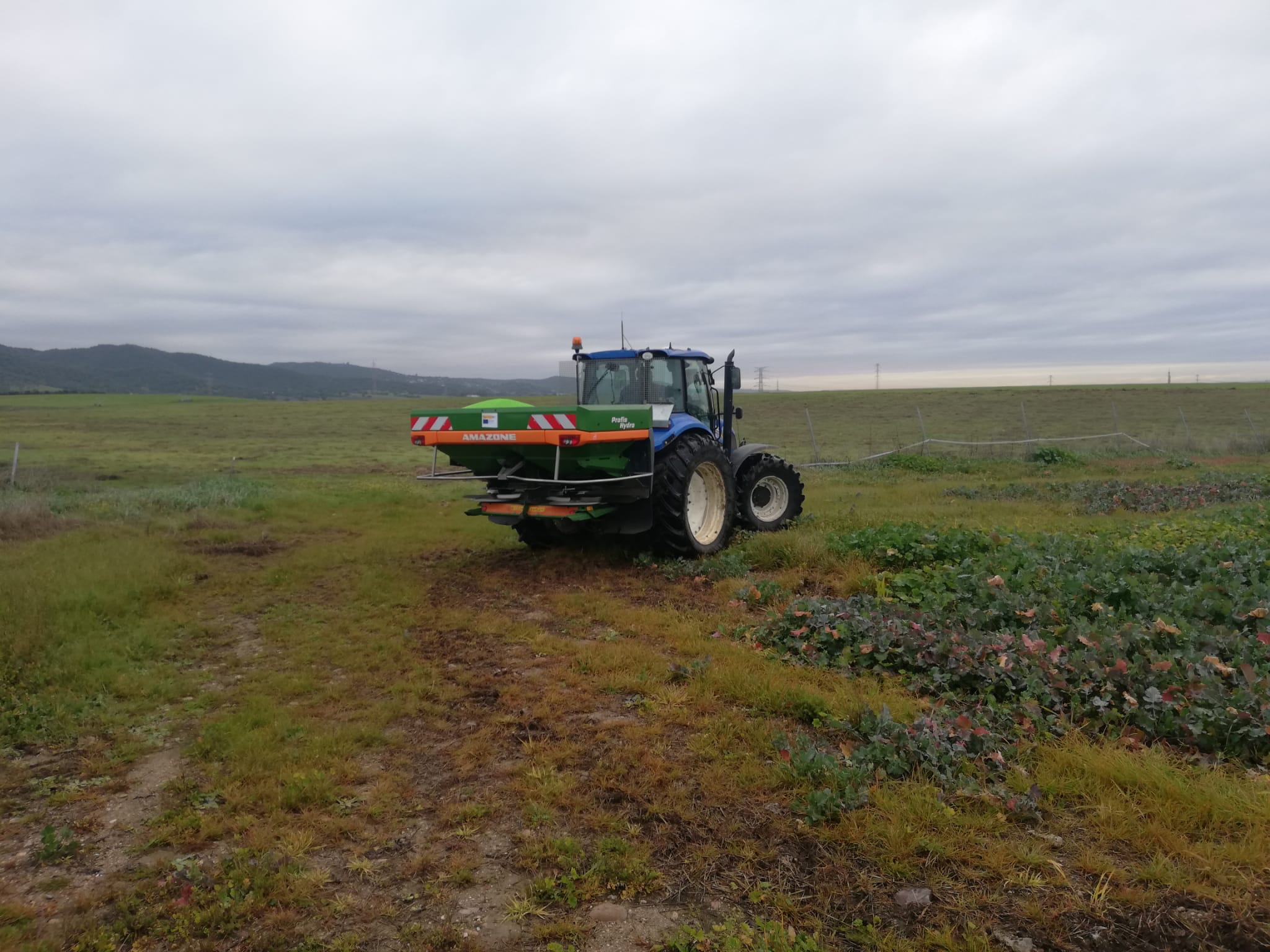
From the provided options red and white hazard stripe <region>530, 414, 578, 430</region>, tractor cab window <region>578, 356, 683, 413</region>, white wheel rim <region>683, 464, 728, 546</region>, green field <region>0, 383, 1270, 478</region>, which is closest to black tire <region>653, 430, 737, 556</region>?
white wheel rim <region>683, 464, 728, 546</region>

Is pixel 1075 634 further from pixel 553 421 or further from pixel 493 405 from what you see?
pixel 493 405

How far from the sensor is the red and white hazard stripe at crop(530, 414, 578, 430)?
737cm

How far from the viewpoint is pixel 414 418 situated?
8086mm

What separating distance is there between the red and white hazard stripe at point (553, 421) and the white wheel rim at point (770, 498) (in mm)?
3671

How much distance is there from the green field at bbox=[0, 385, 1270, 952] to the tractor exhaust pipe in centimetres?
166

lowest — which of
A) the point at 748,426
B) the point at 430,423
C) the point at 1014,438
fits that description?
the point at 1014,438

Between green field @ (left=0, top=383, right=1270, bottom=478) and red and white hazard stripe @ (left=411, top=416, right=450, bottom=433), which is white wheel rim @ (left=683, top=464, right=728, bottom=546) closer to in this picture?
red and white hazard stripe @ (left=411, top=416, right=450, bottom=433)

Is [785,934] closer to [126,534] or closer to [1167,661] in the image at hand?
[1167,661]

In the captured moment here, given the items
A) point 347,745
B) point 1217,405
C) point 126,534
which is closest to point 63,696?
point 347,745

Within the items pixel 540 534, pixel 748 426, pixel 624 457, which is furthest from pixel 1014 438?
pixel 624 457

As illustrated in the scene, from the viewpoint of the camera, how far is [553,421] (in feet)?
24.4

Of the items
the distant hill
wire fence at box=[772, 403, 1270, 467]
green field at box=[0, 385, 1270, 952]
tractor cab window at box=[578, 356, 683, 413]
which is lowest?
green field at box=[0, 385, 1270, 952]

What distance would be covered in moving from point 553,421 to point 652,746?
3.99 metres

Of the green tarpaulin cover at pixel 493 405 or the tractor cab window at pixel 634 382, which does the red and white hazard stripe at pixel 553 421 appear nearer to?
the green tarpaulin cover at pixel 493 405
